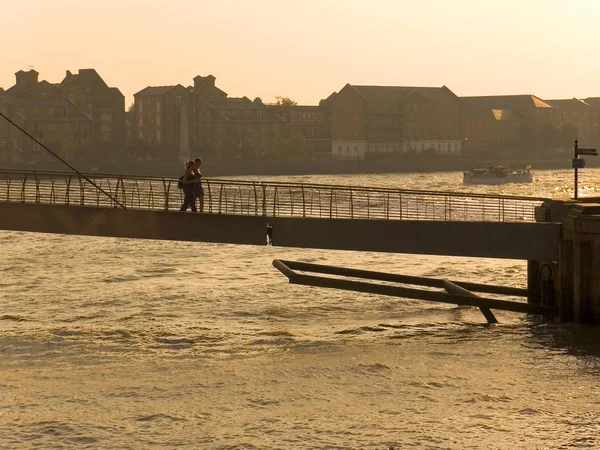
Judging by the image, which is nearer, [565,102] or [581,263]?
[581,263]

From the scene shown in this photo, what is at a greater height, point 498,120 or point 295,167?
point 498,120

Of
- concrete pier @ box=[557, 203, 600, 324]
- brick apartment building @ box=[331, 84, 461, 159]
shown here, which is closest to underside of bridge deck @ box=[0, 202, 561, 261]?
concrete pier @ box=[557, 203, 600, 324]

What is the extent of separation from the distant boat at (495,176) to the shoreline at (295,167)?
25912mm

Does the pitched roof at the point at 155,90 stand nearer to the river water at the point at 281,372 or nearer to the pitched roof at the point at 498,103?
the pitched roof at the point at 498,103

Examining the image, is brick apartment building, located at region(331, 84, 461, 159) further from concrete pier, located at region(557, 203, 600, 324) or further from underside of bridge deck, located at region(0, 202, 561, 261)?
concrete pier, located at region(557, 203, 600, 324)

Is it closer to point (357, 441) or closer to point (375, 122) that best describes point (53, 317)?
point (357, 441)

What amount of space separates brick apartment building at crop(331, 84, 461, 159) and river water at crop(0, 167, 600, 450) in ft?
380

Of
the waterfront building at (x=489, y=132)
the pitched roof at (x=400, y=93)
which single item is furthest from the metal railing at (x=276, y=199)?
the waterfront building at (x=489, y=132)

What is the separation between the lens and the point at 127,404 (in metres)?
20.8

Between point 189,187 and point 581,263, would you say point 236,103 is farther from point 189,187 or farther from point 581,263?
point 581,263

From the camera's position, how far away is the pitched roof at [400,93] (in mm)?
153625

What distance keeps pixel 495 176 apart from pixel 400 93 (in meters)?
38.0

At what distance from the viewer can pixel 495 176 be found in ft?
403

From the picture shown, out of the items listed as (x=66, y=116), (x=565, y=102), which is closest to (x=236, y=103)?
(x=66, y=116)
